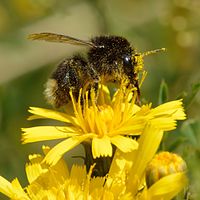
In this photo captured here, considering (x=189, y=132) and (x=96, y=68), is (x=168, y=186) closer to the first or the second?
(x=189, y=132)

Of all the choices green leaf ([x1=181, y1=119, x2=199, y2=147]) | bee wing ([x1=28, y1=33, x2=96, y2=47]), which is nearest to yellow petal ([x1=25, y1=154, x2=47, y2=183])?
bee wing ([x1=28, y1=33, x2=96, y2=47])

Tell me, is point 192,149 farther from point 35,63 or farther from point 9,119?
point 35,63

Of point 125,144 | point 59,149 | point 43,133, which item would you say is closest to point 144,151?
point 125,144

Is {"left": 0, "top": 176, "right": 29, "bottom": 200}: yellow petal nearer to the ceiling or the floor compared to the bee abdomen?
nearer to the floor

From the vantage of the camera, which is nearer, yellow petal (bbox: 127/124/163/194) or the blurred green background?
yellow petal (bbox: 127/124/163/194)

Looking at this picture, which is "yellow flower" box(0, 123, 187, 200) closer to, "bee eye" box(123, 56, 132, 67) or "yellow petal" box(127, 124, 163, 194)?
"yellow petal" box(127, 124, 163, 194)

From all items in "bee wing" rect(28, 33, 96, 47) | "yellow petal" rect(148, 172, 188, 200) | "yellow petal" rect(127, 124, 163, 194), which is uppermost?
"bee wing" rect(28, 33, 96, 47)

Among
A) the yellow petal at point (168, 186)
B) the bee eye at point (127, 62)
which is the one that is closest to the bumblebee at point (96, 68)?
the bee eye at point (127, 62)
